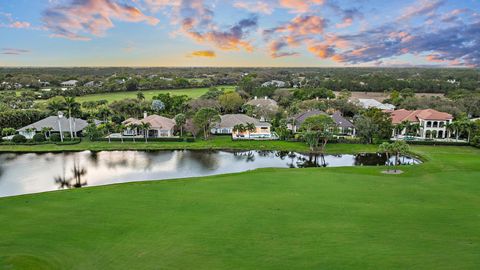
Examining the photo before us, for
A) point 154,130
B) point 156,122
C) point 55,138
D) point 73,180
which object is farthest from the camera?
point 156,122

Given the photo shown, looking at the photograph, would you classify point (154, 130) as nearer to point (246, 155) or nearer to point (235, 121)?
point (235, 121)

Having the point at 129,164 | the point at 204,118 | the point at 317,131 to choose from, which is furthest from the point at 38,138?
the point at 317,131

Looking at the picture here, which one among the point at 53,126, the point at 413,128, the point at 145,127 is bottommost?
the point at 413,128

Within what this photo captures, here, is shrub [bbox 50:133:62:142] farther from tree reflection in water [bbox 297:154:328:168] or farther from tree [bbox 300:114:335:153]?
tree [bbox 300:114:335:153]

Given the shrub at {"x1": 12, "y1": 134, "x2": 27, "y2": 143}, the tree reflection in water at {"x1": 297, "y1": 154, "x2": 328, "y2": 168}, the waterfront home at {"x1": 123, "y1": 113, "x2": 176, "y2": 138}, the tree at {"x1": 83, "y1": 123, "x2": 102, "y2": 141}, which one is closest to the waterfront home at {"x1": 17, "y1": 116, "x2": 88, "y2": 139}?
the shrub at {"x1": 12, "y1": 134, "x2": 27, "y2": 143}

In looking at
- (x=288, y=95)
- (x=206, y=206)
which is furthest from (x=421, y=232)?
(x=288, y=95)

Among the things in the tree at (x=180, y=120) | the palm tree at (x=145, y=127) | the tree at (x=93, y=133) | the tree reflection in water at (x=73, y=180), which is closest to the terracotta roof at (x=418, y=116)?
the tree at (x=180, y=120)
